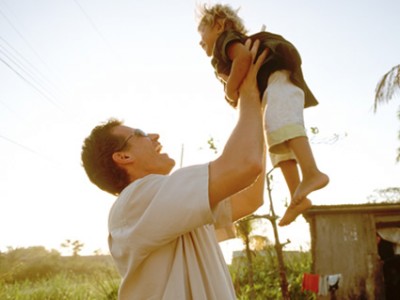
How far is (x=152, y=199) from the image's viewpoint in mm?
1644

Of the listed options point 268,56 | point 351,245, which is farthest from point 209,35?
point 351,245

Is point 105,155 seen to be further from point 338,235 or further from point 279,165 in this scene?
point 338,235

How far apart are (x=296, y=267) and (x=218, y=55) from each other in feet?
43.8

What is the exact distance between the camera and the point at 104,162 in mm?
2250

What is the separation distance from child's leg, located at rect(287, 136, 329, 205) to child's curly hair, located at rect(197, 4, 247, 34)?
958mm

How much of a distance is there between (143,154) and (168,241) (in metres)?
0.75

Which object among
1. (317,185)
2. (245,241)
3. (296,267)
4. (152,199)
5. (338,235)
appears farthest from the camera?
(296,267)

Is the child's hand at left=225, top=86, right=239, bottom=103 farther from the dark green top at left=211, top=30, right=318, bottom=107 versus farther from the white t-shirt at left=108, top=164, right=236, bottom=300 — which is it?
the white t-shirt at left=108, top=164, right=236, bottom=300

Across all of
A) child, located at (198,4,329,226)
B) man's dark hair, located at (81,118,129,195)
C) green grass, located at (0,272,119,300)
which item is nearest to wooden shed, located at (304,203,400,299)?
green grass, located at (0,272,119,300)

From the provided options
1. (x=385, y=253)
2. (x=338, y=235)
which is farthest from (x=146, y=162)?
(x=385, y=253)

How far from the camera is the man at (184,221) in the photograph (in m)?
1.54

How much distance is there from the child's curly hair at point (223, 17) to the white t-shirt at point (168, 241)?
1.30m

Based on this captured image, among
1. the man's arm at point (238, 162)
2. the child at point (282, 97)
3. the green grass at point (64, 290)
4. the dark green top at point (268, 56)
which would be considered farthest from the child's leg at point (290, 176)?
the green grass at point (64, 290)

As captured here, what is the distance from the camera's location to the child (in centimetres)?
199
